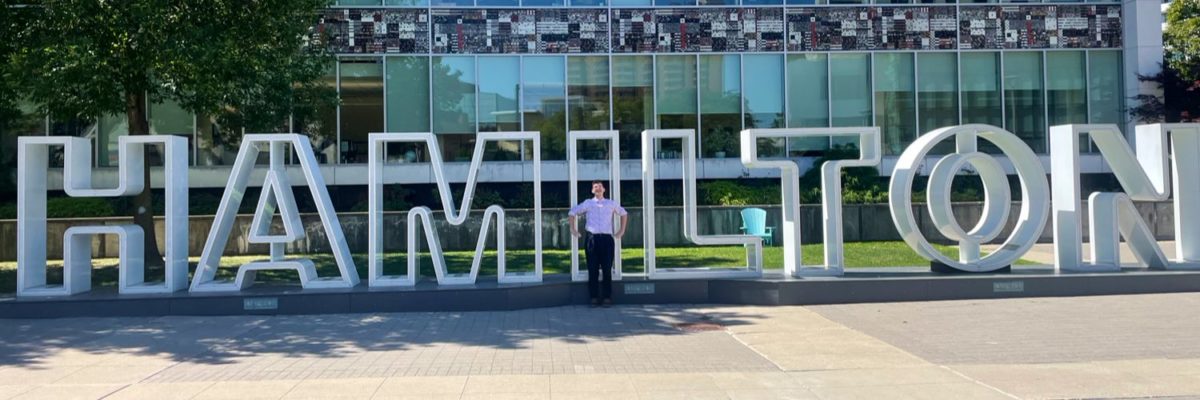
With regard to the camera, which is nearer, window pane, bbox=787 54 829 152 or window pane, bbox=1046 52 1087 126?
window pane, bbox=787 54 829 152

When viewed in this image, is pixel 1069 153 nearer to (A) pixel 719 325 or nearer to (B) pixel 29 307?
(A) pixel 719 325

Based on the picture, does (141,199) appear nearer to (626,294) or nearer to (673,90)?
(626,294)

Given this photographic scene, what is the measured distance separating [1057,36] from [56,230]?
23.7 metres

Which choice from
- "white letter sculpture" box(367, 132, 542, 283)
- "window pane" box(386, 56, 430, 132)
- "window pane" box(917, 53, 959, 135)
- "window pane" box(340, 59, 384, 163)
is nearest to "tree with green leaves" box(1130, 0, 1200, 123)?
"window pane" box(917, 53, 959, 135)

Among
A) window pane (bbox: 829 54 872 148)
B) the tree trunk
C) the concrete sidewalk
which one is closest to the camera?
the tree trunk

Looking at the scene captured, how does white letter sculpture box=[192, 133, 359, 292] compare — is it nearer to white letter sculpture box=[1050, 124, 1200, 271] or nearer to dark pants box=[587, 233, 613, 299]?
dark pants box=[587, 233, 613, 299]

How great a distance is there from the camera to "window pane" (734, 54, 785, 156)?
22641 millimetres

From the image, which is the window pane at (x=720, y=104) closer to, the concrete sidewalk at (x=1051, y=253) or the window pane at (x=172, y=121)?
the concrete sidewalk at (x=1051, y=253)

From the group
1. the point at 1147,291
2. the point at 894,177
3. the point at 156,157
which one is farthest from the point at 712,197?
the point at 156,157

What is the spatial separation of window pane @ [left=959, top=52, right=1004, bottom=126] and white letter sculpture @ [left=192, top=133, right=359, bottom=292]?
17.1 meters

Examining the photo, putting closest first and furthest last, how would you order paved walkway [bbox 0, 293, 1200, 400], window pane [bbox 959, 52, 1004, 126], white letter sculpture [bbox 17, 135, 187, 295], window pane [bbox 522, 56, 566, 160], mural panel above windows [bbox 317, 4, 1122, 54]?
paved walkway [bbox 0, 293, 1200, 400] < white letter sculpture [bbox 17, 135, 187, 295] < mural panel above windows [bbox 317, 4, 1122, 54] < window pane [bbox 522, 56, 566, 160] < window pane [bbox 959, 52, 1004, 126]

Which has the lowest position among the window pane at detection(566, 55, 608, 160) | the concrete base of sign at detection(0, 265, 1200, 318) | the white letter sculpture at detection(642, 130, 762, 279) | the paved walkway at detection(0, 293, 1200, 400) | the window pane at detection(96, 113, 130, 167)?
the paved walkway at detection(0, 293, 1200, 400)

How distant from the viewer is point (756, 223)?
19078 millimetres

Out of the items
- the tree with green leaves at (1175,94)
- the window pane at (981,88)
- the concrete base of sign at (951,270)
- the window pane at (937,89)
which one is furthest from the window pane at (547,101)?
the tree with green leaves at (1175,94)
